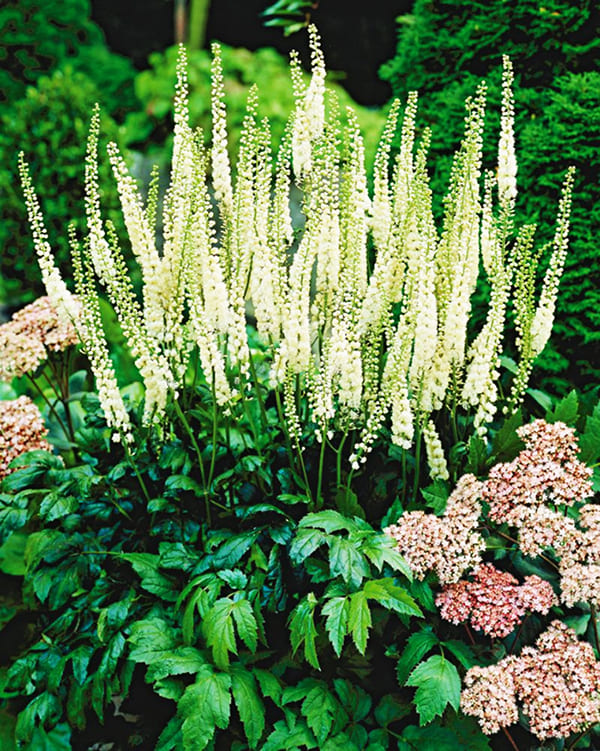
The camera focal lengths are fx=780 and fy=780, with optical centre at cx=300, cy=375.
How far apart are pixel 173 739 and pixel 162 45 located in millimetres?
10781

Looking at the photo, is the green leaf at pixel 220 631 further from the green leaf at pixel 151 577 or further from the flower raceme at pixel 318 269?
the flower raceme at pixel 318 269

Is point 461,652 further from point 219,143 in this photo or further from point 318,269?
point 219,143

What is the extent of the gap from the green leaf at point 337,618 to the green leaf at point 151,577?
653 mm

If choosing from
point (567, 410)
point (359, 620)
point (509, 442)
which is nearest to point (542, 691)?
point (359, 620)

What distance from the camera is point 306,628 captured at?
238cm

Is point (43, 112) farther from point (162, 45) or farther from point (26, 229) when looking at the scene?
point (162, 45)

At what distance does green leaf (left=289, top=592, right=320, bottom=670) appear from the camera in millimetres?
2314

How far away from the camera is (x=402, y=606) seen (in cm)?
233

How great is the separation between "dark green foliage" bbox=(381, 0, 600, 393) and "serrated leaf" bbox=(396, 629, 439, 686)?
5.24 ft

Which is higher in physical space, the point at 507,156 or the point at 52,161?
the point at 507,156

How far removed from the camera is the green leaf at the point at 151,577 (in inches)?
107

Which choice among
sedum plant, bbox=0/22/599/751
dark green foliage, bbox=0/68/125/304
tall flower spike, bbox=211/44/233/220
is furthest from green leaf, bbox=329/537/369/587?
dark green foliage, bbox=0/68/125/304

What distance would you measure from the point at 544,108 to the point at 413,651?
257 centimetres

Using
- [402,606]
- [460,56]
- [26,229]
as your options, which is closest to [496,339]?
[402,606]
